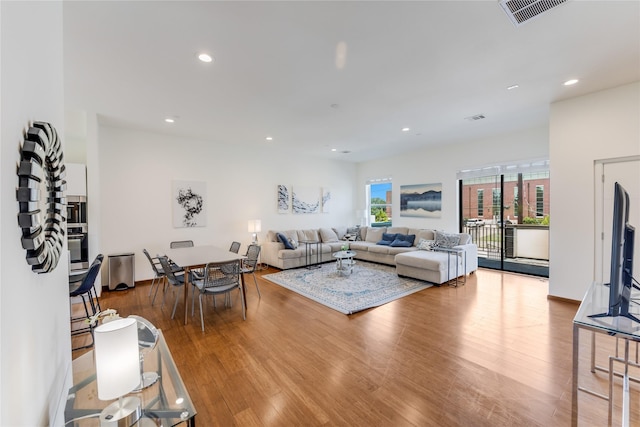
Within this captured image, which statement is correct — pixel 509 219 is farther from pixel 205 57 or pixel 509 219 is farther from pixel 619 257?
pixel 205 57

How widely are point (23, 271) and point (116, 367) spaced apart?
568mm

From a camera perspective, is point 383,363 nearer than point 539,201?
Yes

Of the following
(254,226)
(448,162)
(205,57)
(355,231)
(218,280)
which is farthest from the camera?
(355,231)

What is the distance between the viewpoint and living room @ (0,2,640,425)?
0.82m

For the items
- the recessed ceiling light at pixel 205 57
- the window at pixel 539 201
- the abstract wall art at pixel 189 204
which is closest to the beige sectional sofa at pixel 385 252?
the window at pixel 539 201

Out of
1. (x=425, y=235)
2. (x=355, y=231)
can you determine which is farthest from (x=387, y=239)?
(x=355, y=231)

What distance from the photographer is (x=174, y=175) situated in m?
5.52

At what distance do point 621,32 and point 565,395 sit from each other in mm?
3030

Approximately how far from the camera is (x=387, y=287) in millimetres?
4719

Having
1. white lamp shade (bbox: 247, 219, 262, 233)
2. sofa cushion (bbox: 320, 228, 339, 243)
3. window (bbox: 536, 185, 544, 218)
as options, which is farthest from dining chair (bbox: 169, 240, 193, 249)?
window (bbox: 536, 185, 544, 218)

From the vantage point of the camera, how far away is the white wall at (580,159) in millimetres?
3473

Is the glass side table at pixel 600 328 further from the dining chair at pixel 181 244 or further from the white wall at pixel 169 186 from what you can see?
the white wall at pixel 169 186

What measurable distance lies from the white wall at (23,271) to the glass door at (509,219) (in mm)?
6927

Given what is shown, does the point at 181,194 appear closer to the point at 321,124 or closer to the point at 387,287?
the point at 321,124
